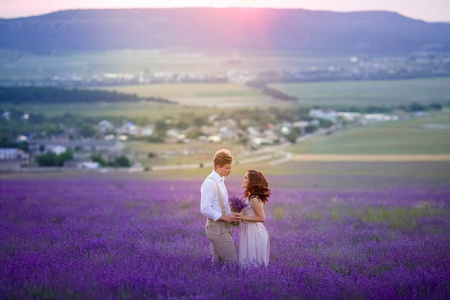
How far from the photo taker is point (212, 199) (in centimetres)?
501

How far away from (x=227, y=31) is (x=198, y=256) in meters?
63.2

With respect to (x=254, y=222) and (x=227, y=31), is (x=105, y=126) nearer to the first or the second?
(x=227, y=31)

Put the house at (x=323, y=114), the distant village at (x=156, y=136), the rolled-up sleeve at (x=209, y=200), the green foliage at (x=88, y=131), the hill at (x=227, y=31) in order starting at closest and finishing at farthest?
the rolled-up sleeve at (x=209, y=200)
the distant village at (x=156, y=136)
the green foliage at (x=88, y=131)
the hill at (x=227, y=31)
the house at (x=323, y=114)

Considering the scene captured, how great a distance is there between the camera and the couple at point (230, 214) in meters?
4.98

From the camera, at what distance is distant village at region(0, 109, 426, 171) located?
3142cm

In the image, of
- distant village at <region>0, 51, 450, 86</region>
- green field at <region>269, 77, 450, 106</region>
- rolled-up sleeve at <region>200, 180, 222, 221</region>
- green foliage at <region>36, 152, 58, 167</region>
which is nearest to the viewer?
rolled-up sleeve at <region>200, 180, 222, 221</region>

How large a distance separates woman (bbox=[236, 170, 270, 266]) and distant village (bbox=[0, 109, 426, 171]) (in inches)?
1038

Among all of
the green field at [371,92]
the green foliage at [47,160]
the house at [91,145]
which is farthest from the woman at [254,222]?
the green field at [371,92]

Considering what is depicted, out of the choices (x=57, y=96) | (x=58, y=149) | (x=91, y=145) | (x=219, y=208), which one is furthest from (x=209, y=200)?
(x=57, y=96)

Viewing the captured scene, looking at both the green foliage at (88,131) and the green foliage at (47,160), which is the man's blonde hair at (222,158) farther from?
the green foliage at (88,131)

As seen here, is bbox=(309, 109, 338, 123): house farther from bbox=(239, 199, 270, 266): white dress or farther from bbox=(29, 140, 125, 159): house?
bbox=(239, 199, 270, 266): white dress

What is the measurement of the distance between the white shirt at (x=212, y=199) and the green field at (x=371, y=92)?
175 ft

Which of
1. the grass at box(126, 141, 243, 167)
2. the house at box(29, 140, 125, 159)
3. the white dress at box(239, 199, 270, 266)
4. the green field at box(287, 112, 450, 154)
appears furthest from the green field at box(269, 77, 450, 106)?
the white dress at box(239, 199, 270, 266)

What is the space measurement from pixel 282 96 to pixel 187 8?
1562 cm
